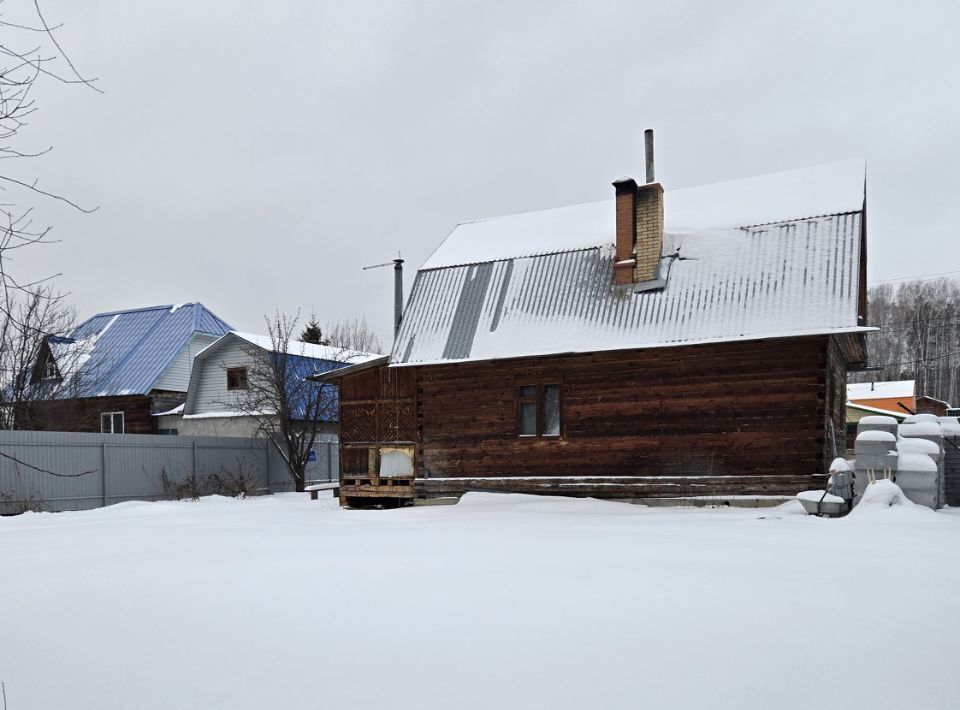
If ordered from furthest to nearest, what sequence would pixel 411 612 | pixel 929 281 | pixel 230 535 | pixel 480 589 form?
pixel 929 281
pixel 230 535
pixel 480 589
pixel 411 612

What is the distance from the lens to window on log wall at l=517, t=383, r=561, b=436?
17.6 m

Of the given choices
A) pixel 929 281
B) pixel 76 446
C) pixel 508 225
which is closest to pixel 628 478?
pixel 508 225

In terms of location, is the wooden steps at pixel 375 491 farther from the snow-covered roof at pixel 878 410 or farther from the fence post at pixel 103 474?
the snow-covered roof at pixel 878 410

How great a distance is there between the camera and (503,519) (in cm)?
1318

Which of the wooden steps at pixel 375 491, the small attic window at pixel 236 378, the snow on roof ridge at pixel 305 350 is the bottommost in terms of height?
the wooden steps at pixel 375 491

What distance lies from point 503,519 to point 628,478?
4.33 metres

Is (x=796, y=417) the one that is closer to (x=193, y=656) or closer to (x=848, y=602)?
(x=848, y=602)

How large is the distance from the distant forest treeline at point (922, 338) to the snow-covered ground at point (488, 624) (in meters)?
61.1

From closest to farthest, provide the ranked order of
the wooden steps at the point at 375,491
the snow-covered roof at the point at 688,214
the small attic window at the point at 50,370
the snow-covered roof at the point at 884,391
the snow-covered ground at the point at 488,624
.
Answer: the snow-covered ground at the point at 488,624
the snow-covered roof at the point at 688,214
the wooden steps at the point at 375,491
the small attic window at the point at 50,370
the snow-covered roof at the point at 884,391

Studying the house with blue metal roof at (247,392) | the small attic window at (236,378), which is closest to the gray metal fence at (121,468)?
the house with blue metal roof at (247,392)

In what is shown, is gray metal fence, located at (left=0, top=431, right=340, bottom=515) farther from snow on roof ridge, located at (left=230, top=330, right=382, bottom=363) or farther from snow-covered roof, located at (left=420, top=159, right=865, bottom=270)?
snow-covered roof, located at (left=420, top=159, right=865, bottom=270)

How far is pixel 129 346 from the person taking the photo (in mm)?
34250

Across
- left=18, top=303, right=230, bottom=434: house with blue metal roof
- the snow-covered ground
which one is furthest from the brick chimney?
left=18, top=303, right=230, bottom=434: house with blue metal roof

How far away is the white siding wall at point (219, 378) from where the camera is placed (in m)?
30.1
